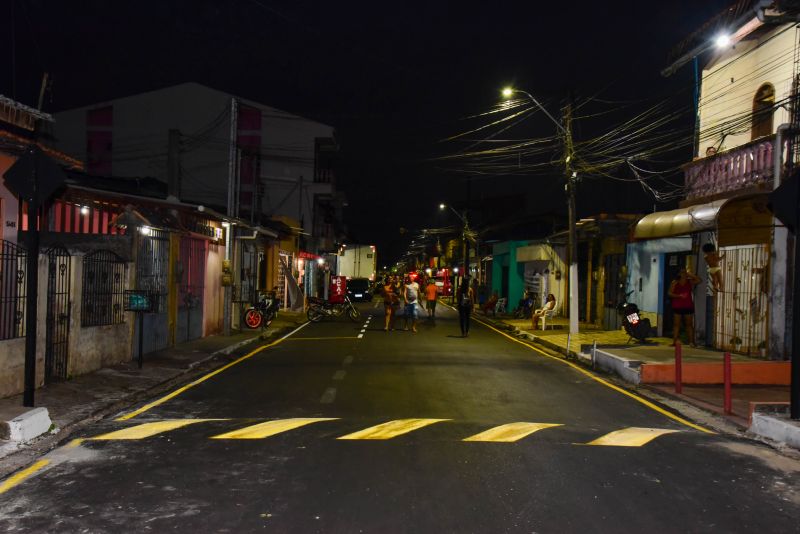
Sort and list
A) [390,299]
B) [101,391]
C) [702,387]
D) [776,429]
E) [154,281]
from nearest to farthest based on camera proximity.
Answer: [776,429]
[101,391]
[702,387]
[154,281]
[390,299]

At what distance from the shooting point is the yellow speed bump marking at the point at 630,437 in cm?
767

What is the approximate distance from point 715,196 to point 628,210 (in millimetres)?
23030

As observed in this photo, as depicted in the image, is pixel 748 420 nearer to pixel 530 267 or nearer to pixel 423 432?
pixel 423 432

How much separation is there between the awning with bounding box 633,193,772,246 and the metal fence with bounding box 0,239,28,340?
13767 mm

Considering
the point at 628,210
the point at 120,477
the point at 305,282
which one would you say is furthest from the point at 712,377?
the point at 305,282

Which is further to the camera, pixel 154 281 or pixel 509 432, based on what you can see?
pixel 154 281

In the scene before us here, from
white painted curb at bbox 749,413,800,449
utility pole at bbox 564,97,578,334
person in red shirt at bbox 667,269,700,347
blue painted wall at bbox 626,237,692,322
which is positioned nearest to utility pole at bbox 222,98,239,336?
utility pole at bbox 564,97,578,334

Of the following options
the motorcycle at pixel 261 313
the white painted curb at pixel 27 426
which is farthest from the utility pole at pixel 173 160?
the white painted curb at pixel 27 426

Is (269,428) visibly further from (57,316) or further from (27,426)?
(57,316)

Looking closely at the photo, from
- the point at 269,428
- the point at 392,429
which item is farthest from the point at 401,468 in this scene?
the point at 269,428

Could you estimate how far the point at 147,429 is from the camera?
8.15m

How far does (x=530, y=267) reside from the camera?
1470 inches

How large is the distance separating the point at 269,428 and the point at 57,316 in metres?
5.43

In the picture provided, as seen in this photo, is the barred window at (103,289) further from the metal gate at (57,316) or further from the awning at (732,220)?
the awning at (732,220)
